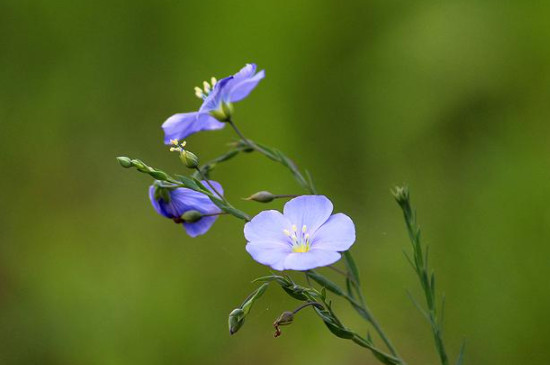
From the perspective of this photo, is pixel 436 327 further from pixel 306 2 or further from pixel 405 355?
pixel 306 2

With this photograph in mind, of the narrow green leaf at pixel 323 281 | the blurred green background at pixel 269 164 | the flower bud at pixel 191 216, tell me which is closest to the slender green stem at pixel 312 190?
the narrow green leaf at pixel 323 281

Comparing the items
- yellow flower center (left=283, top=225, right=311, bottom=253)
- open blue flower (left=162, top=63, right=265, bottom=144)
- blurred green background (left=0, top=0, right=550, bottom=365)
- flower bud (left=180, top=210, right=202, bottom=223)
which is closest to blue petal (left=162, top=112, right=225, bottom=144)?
open blue flower (left=162, top=63, right=265, bottom=144)

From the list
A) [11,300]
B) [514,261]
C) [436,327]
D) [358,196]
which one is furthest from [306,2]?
[436,327]

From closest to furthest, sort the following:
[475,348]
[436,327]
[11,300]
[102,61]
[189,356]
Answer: [436,327] < [475,348] < [189,356] < [11,300] < [102,61]

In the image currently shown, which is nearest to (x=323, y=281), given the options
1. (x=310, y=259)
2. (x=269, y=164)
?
(x=310, y=259)

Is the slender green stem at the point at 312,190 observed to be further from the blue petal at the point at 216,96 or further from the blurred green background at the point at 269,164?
the blurred green background at the point at 269,164

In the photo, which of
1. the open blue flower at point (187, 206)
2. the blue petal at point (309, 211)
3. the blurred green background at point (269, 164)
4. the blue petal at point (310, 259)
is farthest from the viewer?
the blurred green background at point (269, 164)
